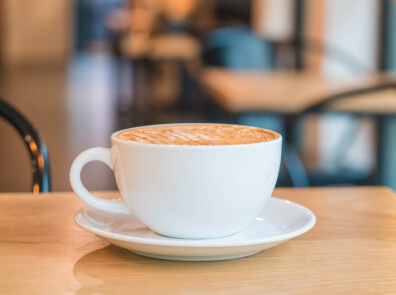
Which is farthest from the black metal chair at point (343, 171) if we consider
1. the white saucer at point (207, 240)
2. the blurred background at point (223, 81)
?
the white saucer at point (207, 240)

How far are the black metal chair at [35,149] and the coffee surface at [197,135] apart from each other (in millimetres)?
390

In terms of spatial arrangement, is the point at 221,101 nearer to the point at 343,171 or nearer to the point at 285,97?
the point at 285,97

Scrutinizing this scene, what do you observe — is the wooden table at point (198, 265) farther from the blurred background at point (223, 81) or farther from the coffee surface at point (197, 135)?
the blurred background at point (223, 81)

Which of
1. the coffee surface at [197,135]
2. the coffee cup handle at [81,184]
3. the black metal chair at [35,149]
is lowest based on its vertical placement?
the black metal chair at [35,149]

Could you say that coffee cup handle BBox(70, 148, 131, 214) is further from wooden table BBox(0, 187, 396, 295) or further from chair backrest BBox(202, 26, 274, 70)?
chair backrest BBox(202, 26, 274, 70)

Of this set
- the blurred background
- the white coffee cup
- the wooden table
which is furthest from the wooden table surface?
the white coffee cup

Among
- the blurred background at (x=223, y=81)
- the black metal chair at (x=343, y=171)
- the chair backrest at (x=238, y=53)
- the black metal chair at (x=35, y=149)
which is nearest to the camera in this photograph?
the black metal chair at (x=35, y=149)

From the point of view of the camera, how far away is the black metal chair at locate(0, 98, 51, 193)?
0.90 metres

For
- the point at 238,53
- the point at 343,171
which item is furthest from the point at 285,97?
the point at 238,53

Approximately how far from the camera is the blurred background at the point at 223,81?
2.01 metres

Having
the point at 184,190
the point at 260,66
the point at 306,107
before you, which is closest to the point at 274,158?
the point at 184,190

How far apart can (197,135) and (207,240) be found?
8 centimetres

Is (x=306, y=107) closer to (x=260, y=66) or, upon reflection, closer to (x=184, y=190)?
(x=184, y=190)

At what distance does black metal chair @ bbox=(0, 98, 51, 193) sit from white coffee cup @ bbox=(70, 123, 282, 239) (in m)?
0.42
